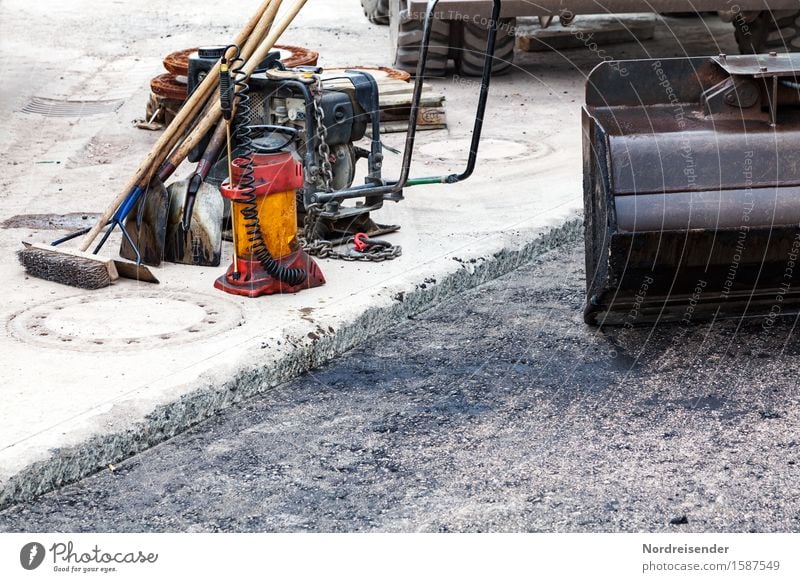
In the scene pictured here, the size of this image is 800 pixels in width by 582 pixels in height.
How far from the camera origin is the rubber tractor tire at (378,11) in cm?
1472

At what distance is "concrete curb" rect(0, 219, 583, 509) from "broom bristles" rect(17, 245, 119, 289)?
1.15 m

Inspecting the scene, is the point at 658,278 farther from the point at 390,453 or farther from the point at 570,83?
the point at 570,83

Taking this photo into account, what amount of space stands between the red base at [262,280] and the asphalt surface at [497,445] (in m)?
0.46

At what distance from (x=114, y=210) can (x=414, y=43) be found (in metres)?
6.02

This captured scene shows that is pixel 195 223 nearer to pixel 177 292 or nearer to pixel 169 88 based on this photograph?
pixel 177 292

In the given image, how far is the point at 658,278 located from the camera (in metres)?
4.64

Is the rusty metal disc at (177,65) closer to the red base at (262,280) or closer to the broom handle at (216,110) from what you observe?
the broom handle at (216,110)

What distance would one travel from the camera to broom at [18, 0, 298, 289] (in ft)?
17.4

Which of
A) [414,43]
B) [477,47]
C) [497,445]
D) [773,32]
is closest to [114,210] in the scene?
[497,445]

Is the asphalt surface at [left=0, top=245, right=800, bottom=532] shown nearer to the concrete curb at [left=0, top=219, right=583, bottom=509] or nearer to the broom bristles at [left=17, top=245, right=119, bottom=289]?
the concrete curb at [left=0, top=219, right=583, bottom=509]

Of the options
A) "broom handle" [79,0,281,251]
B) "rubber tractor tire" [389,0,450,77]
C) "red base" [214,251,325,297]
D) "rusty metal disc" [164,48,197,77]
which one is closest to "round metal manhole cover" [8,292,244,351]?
"red base" [214,251,325,297]

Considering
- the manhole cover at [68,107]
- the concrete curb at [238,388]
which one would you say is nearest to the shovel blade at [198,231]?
the concrete curb at [238,388]

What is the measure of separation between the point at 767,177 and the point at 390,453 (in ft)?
6.01
